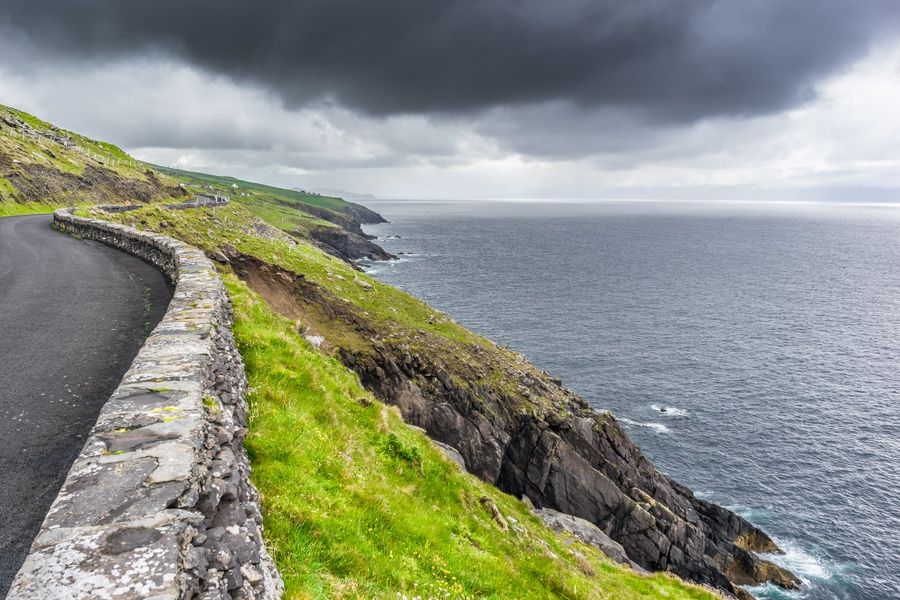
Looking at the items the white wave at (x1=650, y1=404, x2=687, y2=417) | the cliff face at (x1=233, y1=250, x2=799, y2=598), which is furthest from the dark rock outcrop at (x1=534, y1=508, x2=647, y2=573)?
the white wave at (x1=650, y1=404, x2=687, y2=417)

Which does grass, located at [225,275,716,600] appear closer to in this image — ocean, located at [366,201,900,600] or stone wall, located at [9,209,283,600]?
stone wall, located at [9,209,283,600]

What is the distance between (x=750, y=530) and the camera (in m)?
43.2

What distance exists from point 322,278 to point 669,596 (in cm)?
4031

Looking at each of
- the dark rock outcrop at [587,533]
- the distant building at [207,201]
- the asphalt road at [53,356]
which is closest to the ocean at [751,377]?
the dark rock outcrop at [587,533]

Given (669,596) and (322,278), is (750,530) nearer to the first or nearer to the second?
(669,596)

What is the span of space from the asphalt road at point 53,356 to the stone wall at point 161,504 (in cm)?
161

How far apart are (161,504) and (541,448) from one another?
4013 centimetres

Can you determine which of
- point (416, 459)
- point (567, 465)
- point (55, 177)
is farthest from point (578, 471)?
point (55, 177)

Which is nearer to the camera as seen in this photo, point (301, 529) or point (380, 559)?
point (301, 529)

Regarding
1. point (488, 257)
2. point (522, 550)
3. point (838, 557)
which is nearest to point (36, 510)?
point (522, 550)

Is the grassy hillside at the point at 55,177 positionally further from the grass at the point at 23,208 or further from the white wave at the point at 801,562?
the white wave at the point at 801,562

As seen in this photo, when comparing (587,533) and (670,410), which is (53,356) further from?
(670,410)

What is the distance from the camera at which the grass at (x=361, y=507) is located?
842 centimetres

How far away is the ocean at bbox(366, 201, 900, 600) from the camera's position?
1743 inches
